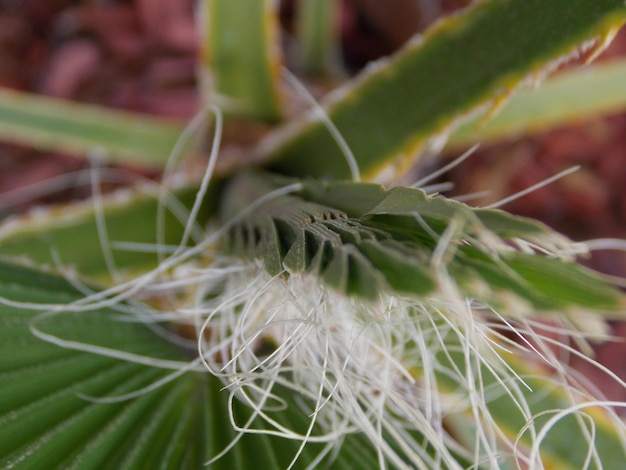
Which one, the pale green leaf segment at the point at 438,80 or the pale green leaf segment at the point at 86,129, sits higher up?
the pale green leaf segment at the point at 86,129

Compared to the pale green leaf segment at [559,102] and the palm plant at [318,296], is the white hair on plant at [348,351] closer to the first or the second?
the palm plant at [318,296]

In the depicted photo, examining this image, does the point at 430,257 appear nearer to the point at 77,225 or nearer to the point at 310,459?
the point at 310,459

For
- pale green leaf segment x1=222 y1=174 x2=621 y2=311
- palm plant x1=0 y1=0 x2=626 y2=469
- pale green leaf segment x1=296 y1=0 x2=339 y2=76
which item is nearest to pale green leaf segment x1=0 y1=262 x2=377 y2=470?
palm plant x1=0 y1=0 x2=626 y2=469

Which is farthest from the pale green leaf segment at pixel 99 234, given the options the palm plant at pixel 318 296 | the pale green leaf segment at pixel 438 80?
the pale green leaf segment at pixel 438 80

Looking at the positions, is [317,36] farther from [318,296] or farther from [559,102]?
[318,296]

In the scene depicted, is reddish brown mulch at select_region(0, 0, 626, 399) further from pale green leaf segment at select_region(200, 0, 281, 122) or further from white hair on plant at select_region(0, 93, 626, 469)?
white hair on plant at select_region(0, 93, 626, 469)

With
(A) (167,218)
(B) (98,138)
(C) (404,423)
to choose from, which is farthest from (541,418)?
(B) (98,138)

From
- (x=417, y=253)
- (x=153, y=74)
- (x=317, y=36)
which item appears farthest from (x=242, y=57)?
(x=417, y=253)
